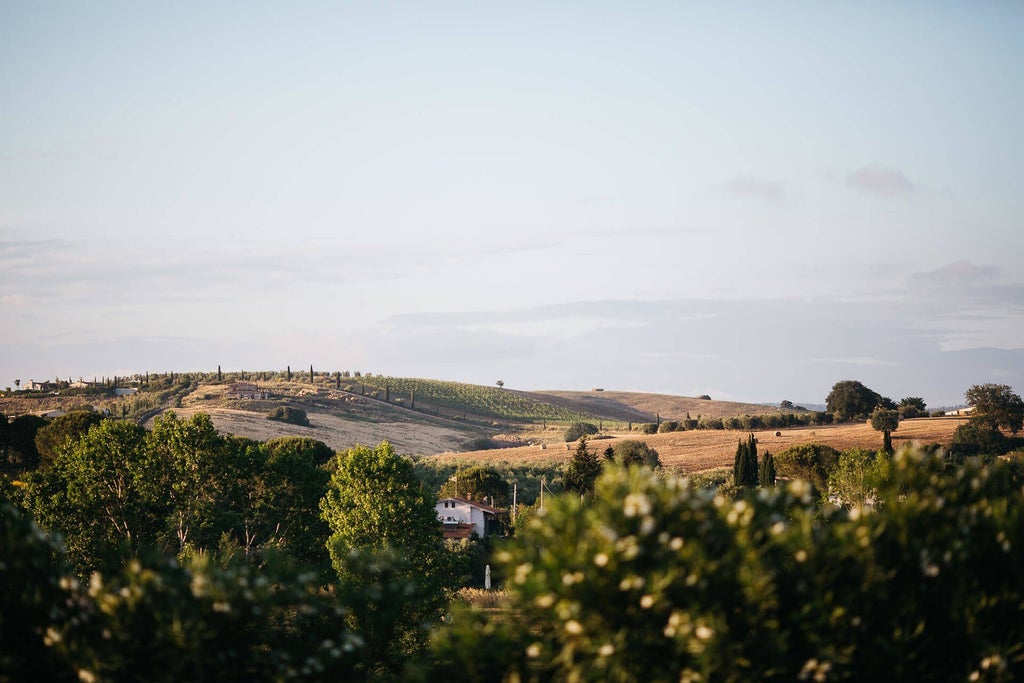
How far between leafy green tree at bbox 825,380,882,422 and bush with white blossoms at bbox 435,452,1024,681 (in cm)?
13547

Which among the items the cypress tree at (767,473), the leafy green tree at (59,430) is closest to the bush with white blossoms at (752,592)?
the cypress tree at (767,473)

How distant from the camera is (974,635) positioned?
1962 centimetres

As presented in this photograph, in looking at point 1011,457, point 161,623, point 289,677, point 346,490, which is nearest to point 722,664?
point 289,677

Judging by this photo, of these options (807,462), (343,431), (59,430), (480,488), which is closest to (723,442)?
(807,462)

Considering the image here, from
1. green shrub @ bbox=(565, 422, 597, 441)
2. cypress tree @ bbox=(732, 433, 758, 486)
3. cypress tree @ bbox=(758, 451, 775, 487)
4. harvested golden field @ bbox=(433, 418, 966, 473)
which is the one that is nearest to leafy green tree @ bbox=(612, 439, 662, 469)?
harvested golden field @ bbox=(433, 418, 966, 473)

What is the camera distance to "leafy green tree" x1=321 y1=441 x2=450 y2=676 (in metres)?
38.2

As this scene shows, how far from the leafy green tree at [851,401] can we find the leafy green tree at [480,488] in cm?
7330

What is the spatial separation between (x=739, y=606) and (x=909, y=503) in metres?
4.96

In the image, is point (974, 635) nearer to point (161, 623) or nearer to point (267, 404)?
point (161, 623)

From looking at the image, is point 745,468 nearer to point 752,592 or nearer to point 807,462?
point 807,462

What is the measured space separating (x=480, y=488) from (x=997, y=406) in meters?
72.1

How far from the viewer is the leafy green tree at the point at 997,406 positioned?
121750 millimetres

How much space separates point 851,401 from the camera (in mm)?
152750

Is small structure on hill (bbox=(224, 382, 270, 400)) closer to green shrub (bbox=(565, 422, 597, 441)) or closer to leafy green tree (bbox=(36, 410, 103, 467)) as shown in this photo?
green shrub (bbox=(565, 422, 597, 441))
